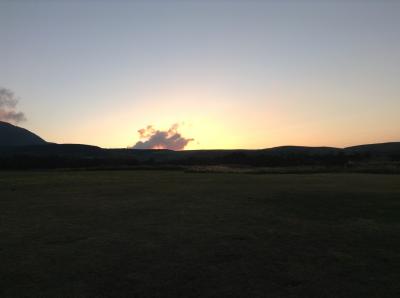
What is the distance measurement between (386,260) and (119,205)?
1304cm

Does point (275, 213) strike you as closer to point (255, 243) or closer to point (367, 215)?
point (367, 215)

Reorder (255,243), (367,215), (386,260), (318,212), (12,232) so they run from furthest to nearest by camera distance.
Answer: (318,212), (367,215), (12,232), (255,243), (386,260)

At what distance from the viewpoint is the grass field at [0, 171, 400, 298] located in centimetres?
677

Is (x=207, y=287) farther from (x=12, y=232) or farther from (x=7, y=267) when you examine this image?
(x=12, y=232)

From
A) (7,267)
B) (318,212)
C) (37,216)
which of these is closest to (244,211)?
(318,212)

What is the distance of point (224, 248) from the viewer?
9.51 m

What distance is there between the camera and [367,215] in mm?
14555

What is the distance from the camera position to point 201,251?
920 cm

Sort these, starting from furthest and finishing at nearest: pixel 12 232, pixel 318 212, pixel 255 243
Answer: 1. pixel 318 212
2. pixel 12 232
3. pixel 255 243

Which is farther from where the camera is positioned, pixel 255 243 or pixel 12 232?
pixel 12 232

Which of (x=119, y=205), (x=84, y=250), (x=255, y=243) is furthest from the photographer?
(x=119, y=205)

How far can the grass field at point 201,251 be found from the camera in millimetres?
6770

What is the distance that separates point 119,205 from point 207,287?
12190mm

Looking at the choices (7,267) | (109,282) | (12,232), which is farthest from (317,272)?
(12,232)
